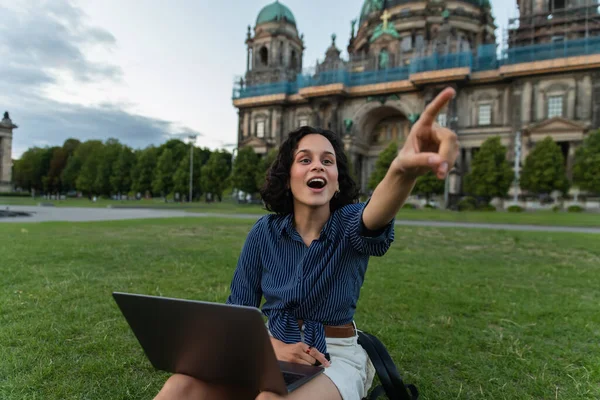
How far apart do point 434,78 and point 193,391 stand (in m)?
45.9

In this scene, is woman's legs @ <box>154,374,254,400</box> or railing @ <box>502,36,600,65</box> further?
railing @ <box>502,36,600,65</box>

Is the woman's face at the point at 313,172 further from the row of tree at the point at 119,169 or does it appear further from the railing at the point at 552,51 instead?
the row of tree at the point at 119,169

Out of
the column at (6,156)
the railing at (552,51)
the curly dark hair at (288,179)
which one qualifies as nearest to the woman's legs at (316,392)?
the curly dark hair at (288,179)

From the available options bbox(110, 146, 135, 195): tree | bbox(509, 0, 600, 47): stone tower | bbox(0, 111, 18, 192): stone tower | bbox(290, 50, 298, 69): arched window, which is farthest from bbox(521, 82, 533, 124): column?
bbox(0, 111, 18, 192): stone tower

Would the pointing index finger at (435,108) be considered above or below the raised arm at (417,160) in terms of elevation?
above

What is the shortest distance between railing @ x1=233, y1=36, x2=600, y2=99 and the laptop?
156 ft

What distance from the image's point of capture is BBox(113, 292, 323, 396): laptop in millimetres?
1530

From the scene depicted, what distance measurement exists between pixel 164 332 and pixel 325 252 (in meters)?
0.88

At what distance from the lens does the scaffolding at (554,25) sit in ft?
145

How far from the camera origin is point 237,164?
4909 cm

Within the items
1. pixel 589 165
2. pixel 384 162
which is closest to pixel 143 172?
pixel 384 162

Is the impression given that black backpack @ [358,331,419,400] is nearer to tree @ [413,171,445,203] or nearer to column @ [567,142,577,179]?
tree @ [413,171,445,203]

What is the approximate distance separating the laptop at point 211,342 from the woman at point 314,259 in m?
0.07

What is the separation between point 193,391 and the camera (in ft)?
6.21
